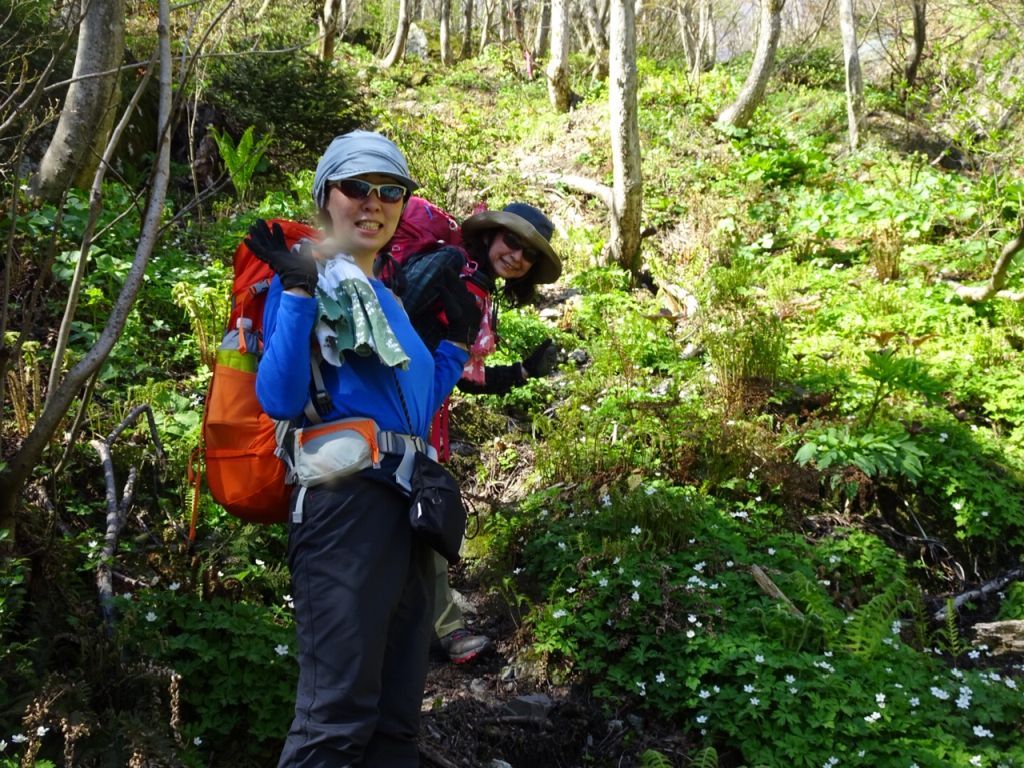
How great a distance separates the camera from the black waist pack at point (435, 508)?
240cm

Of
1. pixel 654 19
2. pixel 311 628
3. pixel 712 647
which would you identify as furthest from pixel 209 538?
pixel 654 19

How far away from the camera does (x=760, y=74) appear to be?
11.8 meters

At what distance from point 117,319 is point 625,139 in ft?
21.7

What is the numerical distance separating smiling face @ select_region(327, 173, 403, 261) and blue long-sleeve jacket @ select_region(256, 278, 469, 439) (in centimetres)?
15

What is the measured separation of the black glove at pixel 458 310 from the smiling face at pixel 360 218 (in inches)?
13.8

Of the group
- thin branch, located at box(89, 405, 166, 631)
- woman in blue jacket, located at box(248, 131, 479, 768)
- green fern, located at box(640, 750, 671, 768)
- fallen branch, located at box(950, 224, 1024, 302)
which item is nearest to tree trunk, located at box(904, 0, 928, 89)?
fallen branch, located at box(950, 224, 1024, 302)

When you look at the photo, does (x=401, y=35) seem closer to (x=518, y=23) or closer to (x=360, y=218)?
(x=518, y=23)

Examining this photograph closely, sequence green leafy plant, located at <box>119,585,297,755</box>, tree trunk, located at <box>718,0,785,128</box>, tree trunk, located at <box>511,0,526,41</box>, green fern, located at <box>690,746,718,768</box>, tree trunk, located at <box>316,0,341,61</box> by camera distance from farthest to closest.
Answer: tree trunk, located at <box>511,0,526,41</box>, tree trunk, located at <box>316,0,341,61</box>, tree trunk, located at <box>718,0,785,128</box>, green fern, located at <box>690,746,718,768</box>, green leafy plant, located at <box>119,585,297,755</box>

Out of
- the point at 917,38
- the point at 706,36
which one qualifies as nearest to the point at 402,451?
the point at 917,38

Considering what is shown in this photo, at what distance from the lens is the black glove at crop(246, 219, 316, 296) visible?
2279mm

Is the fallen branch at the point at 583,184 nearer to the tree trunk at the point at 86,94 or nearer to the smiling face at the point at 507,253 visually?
the tree trunk at the point at 86,94

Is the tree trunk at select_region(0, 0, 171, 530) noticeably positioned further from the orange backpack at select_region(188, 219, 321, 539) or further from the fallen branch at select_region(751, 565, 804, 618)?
the fallen branch at select_region(751, 565, 804, 618)

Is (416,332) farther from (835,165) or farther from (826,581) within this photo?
(835,165)

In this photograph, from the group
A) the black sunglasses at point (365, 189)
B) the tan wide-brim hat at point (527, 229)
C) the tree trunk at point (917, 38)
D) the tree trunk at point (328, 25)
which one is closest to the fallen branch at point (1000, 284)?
the tan wide-brim hat at point (527, 229)
